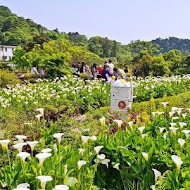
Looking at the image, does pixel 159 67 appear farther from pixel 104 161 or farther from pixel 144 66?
pixel 104 161

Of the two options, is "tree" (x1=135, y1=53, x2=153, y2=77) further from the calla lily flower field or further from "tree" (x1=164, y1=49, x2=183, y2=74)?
the calla lily flower field

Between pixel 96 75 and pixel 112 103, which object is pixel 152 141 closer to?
pixel 112 103

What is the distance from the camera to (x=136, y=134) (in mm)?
4199

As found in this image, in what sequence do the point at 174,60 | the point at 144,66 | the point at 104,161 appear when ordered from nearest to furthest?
the point at 104,161, the point at 144,66, the point at 174,60

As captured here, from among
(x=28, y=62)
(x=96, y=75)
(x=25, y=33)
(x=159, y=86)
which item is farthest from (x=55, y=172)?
(x=25, y=33)

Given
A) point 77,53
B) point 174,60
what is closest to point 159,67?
point 174,60

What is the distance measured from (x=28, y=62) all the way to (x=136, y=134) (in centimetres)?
3017

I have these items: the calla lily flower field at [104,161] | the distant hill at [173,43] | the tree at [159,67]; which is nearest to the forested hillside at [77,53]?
the tree at [159,67]

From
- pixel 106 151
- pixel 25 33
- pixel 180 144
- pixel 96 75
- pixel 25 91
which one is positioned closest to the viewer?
pixel 180 144

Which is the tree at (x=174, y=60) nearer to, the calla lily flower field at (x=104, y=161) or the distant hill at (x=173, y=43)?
the calla lily flower field at (x=104, y=161)

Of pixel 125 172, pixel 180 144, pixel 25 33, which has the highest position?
pixel 25 33

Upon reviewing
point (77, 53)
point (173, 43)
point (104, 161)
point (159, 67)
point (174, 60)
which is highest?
point (173, 43)

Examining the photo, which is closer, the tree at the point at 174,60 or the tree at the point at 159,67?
the tree at the point at 159,67

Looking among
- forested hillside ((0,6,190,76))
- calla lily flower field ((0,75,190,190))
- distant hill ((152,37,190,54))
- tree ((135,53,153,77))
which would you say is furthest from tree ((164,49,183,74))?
distant hill ((152,37,190,54))
